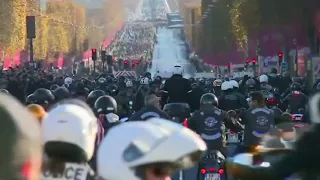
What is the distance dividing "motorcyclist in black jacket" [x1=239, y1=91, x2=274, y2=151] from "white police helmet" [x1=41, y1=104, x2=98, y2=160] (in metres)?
9.70

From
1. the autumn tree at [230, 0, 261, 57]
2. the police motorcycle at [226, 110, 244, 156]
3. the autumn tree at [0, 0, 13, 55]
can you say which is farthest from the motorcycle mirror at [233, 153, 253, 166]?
the autumn tree at [0, 0, 13, 55]

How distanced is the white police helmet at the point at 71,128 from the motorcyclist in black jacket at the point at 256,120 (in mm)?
9697

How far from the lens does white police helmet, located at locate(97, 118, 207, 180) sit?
14.0ft

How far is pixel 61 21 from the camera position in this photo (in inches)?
4887

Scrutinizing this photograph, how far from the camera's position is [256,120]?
50.3ft

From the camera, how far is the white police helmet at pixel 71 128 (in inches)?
211

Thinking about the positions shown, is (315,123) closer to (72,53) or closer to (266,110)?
(266,110)

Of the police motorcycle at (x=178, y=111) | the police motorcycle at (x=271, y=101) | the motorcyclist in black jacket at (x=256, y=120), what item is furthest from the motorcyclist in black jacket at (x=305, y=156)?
the police motorcycle at (x=271, y=101)

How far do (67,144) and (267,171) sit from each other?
1004 mm

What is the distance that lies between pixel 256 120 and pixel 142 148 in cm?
1114

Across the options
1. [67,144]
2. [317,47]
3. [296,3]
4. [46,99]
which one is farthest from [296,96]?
[296,3]

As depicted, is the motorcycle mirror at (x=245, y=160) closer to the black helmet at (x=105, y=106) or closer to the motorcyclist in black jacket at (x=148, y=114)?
the motorcyclist in black jacket at (x=148, y=114)

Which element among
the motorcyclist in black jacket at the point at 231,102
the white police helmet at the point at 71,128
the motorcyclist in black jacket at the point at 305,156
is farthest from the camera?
the motorcyclist in black jacket at the point at 231,102

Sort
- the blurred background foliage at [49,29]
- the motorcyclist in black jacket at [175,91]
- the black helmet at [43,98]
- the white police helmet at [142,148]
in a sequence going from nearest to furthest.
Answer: the white police helmet at [142,148] < the black helmet at [43,98] < the motorcyclist in black jacket at [175,91] < the blurred background foliage at [49,29]
